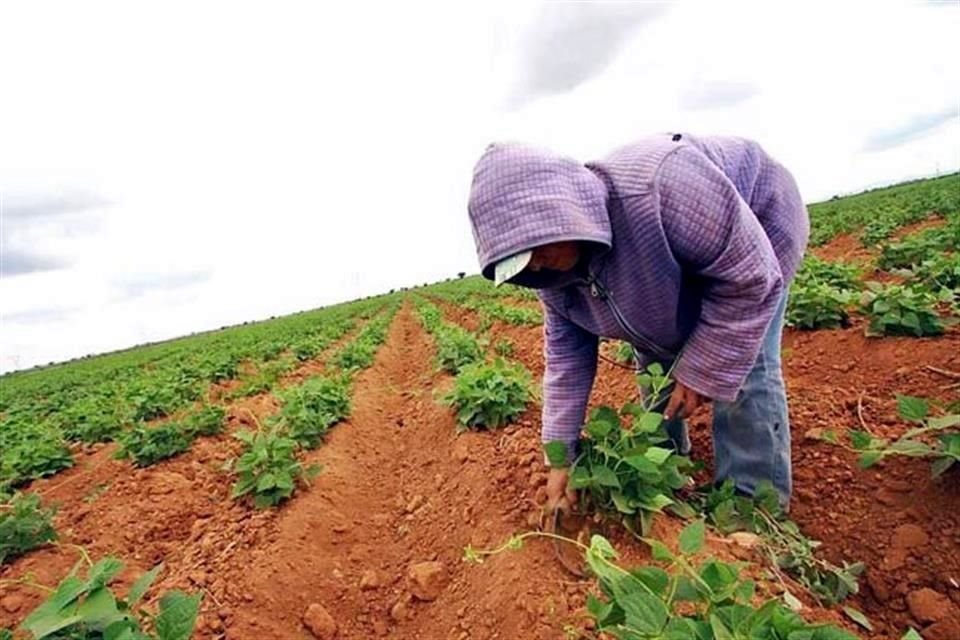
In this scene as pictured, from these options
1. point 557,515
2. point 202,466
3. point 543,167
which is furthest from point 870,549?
point 202,466

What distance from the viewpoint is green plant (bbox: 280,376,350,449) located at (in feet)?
14.4

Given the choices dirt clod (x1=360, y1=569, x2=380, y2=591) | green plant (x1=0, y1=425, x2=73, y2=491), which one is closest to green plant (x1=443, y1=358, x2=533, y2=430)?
dirt clod (x1=360, y1=569, x2=380, y2=591)

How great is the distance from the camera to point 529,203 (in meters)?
1.63

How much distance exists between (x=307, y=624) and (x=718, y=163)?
224cm

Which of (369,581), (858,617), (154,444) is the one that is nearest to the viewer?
(858,617)

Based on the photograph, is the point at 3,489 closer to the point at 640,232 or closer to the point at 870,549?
the point at 640,232

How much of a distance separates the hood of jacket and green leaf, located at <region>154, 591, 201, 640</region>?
1.10 meters

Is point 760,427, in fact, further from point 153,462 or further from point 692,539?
point 153,462

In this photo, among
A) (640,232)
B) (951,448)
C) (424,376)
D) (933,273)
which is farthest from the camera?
(424,376)

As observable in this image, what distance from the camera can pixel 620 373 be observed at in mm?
4906

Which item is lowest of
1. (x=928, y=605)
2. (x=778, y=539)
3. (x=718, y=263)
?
(x=928, y=605)

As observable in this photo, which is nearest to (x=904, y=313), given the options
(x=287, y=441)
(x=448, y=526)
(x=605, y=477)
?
(x=605, y=477)

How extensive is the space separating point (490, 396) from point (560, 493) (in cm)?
162

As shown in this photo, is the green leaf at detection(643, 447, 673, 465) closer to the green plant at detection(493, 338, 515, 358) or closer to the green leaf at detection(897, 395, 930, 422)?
the green leaf at detection(897, 395, 930, 422)
